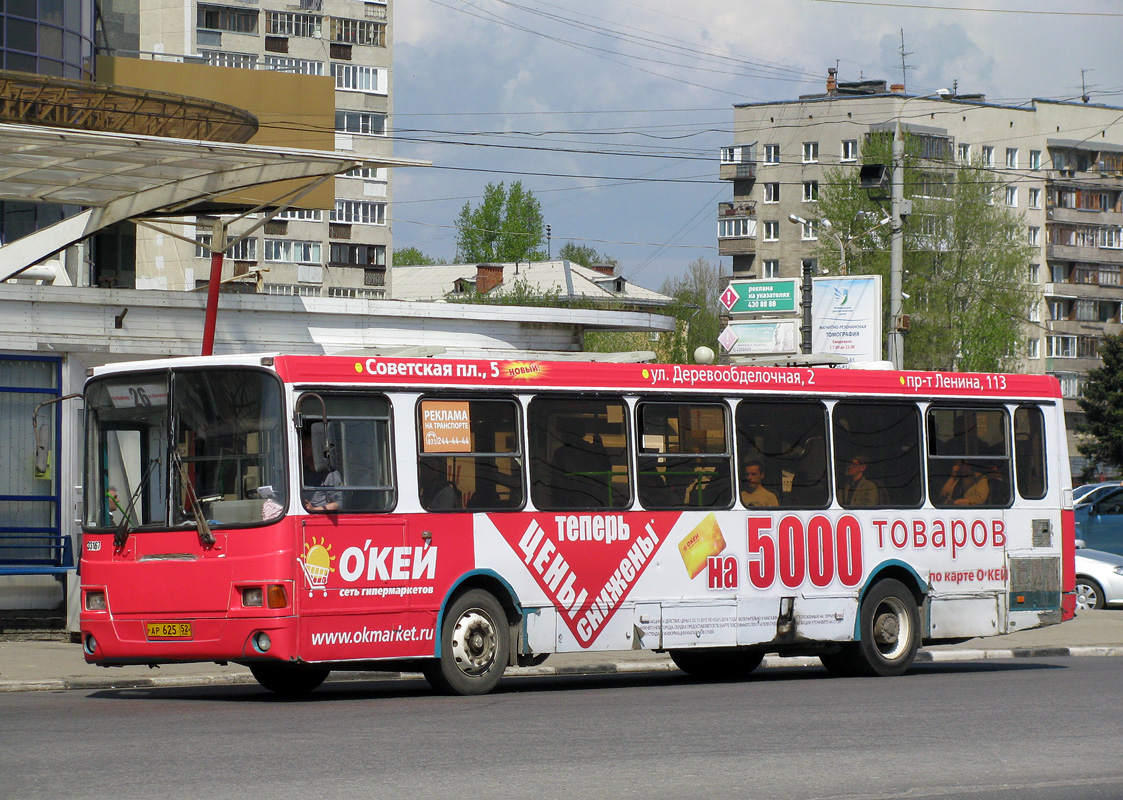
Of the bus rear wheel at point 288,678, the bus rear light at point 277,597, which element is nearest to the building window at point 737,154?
the bus rear wheel at point 288,678

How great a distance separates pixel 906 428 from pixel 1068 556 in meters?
2.70

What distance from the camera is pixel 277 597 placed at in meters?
12.0

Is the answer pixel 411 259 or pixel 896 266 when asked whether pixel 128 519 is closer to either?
pixel 896 266

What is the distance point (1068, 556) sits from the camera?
1731 centimetres

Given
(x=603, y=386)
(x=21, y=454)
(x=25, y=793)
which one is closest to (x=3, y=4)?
(x=21, y=454)

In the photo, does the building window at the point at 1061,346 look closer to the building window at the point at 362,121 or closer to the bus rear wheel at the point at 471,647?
the building window at the point at 362,121

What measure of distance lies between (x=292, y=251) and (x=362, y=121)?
382 inches

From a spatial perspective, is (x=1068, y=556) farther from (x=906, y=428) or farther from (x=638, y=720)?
(x=638, y=720)

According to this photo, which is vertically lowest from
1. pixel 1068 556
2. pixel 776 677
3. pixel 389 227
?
pixel 776 677

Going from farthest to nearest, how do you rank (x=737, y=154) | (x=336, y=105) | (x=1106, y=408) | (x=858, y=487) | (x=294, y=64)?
(x=737, y=154)
(x=294, y=64)
(x=336, y=105)
(x=1106, y=408)
(x=858, y=487)

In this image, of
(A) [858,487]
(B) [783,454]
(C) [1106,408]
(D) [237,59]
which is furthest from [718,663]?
(D) [237,59]

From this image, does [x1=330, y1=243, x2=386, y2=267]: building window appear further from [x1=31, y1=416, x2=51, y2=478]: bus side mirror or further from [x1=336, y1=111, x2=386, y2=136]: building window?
[x1=31, y1=416, x2=51, y2=478]: bus side mirror

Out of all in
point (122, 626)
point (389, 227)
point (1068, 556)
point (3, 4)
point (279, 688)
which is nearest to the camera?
point (122, 626)

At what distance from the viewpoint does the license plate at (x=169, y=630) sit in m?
12.2
